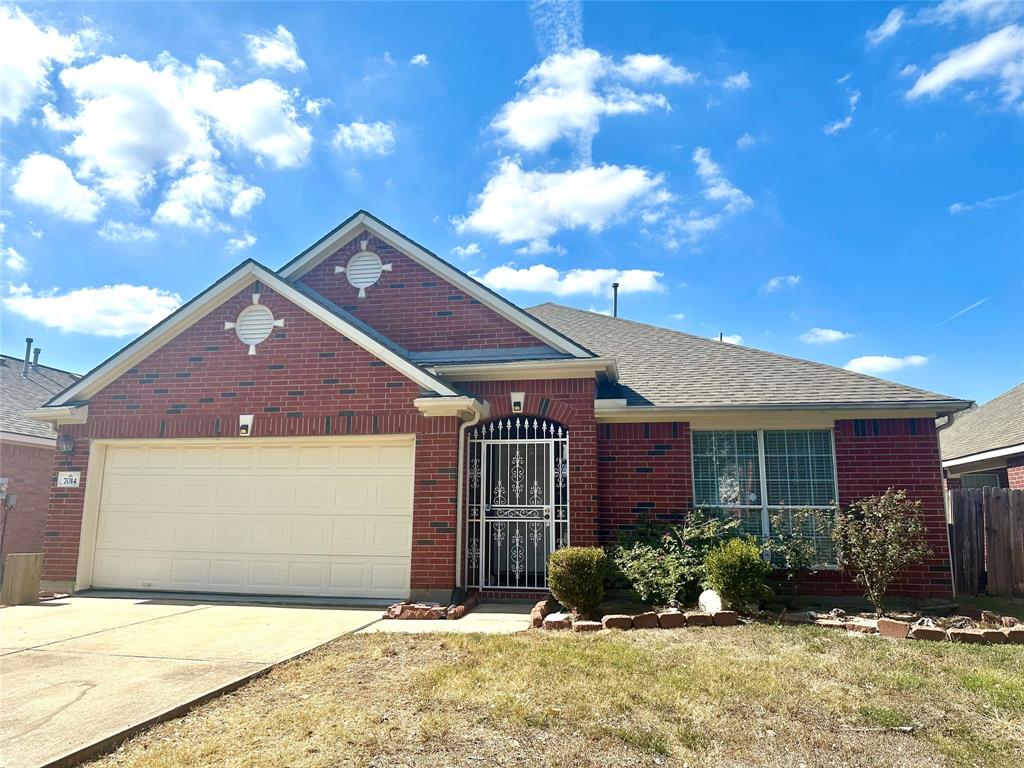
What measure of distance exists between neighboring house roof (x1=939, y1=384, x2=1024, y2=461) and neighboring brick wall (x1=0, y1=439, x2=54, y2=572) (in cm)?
1992

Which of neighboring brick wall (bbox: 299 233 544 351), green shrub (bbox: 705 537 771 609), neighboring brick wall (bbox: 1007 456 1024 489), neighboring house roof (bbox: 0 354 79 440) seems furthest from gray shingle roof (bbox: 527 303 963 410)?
neighboring house roof (bbox: 0 354 79 440)

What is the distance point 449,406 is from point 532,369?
57.0 inches

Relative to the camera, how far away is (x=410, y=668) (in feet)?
18.6

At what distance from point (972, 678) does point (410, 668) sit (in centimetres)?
470

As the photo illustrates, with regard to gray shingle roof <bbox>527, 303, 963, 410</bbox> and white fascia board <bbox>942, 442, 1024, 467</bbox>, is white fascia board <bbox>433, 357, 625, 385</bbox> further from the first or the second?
white fascia board <bbox>942, 442, 1024, 467</bbox>

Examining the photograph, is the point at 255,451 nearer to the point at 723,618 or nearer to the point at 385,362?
the point at 385,362

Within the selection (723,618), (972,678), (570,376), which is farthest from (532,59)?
(972,678)

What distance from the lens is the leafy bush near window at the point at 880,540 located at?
8.09 meters

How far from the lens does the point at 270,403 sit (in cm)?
994

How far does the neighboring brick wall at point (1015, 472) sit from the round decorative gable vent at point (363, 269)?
13.7m

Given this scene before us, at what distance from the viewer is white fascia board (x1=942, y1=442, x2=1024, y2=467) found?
44.1ft

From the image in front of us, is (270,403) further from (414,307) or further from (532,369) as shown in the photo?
(532,369)

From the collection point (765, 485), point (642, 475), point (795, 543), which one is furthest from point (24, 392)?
point (795, 543)

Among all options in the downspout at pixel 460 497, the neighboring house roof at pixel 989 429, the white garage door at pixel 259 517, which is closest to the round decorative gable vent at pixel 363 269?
the white garage door at pixel 259 517
